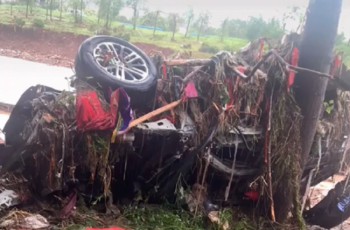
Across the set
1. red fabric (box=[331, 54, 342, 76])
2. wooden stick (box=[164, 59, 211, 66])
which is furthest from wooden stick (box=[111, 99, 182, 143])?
red fabric (box=[331, 54, 342, 76])

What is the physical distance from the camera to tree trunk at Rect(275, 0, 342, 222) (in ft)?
15.8

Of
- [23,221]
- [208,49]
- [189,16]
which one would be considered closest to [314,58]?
[23,221]

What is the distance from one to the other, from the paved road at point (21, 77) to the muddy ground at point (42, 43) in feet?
14.0

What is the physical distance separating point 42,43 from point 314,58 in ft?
73.6

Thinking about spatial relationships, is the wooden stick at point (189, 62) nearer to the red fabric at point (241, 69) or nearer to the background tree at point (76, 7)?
the red fabric at point (241, 69)

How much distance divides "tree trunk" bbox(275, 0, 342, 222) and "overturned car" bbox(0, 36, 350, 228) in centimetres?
14

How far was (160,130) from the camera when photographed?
4.48 m

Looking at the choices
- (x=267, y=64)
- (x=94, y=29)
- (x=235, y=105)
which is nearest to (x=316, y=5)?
(x=267, y=64)

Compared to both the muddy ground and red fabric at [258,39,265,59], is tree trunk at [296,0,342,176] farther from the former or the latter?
the muddy ground

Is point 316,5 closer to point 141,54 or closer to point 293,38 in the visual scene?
point 293,38

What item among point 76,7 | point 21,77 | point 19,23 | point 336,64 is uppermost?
point 76,7

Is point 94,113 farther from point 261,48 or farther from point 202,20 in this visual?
point 202,20

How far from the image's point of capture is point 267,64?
4.99 meters

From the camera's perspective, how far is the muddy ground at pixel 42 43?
78.5 feet
